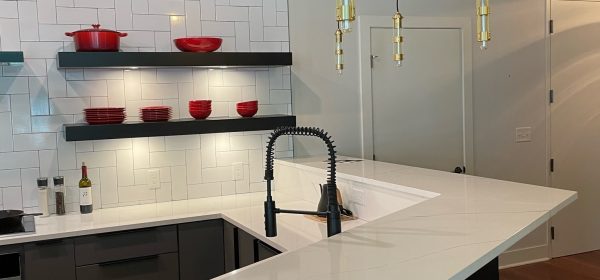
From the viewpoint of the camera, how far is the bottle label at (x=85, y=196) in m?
3.61

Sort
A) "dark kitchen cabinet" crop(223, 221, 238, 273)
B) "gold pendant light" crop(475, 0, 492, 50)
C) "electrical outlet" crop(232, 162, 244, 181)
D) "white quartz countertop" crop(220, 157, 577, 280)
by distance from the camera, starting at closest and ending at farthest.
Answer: "white quartz countertop" crop(220, 157, 577, 280)
"gold pendant light" crop(475, 0, 492, 50)
"dark kitchen cabinet" crop(223, 221, 238, 273)
"electrical outlet" crop(232, 162, 244, 181)

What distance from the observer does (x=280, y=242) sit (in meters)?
2.68

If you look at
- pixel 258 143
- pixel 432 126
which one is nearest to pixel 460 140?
pixel 432 126

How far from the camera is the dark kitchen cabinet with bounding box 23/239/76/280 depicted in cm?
305

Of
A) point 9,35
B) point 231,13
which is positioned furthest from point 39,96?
point 231,13

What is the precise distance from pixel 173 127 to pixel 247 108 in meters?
0.52

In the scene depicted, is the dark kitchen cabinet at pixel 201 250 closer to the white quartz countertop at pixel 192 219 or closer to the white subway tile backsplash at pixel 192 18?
the white quartz countertop at pixel 192 219

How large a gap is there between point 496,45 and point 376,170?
2.24 metres

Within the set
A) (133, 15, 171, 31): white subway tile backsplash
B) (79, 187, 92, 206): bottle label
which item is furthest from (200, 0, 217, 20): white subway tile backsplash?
(79, 187, 92, 206): bottle label

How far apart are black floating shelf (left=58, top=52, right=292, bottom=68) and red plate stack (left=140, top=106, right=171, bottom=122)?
0.26 m

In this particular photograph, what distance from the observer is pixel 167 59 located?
3.65 metres

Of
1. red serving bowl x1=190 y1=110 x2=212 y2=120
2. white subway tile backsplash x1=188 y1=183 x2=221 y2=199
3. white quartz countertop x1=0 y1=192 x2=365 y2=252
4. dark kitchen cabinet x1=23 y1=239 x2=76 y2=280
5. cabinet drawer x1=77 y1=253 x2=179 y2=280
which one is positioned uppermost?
red serving bowl x1=190 y1=110 x2=212 y2=120

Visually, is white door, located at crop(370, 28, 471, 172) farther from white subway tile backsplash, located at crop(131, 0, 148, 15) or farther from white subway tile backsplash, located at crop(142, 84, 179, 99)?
white subway tile backsplash, located at crop(131, 0, 148, 15)

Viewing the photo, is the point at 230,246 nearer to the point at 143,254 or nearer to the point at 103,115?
the point at 143,254
